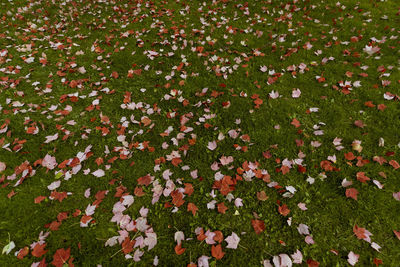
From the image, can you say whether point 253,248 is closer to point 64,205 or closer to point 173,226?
point 173,226

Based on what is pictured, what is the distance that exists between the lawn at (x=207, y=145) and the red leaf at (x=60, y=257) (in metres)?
0.01

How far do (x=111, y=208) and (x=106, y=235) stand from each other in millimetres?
354

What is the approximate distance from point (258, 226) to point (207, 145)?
4.64 ft

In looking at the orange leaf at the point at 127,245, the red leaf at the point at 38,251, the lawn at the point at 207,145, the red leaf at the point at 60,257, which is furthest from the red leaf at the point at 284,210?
the red leaf at the point at 38,251

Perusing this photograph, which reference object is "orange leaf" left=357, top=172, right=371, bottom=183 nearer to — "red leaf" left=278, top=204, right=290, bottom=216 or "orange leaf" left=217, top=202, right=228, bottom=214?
"red leaf" left=278, top=204, right=290, bottom=216

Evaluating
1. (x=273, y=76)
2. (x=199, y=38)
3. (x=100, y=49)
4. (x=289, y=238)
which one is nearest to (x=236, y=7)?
(x=199, y=38)

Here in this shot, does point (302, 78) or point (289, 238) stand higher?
point (302, 78)

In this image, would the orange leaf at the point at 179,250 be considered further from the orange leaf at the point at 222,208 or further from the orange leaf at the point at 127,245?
the orange leaf at the point at 222,208

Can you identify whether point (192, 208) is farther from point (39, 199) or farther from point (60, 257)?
point (39, 199)

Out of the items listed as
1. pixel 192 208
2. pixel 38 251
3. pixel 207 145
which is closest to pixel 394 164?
pixel 207 145

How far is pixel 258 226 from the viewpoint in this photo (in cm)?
267

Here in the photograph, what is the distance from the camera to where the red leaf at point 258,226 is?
→ 2.64 m

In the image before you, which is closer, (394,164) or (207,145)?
(394,164)

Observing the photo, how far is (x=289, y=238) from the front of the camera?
8.43 ft
